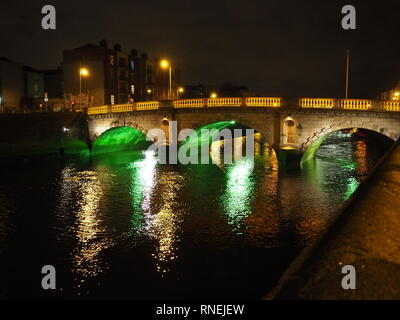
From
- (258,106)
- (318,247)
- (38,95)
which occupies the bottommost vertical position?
(318,247)

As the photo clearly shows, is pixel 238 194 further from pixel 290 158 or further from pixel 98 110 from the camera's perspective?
pixel 98 110

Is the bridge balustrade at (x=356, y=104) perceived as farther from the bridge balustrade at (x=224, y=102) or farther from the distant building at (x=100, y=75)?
the distant building at (x=100, y=75)

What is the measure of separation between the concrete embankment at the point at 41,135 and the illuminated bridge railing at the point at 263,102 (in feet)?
65.8

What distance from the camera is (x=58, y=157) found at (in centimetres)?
4016

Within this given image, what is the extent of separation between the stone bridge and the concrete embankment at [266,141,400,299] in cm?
2122

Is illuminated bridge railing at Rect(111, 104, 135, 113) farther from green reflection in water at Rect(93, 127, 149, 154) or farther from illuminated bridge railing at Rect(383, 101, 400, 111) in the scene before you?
illuminated bridge railing at Rect(383, 101, 400, 111)

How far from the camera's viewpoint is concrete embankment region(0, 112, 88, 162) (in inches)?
1425

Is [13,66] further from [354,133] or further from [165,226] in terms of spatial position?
[354,133]

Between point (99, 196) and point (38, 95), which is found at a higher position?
point (38, 95)

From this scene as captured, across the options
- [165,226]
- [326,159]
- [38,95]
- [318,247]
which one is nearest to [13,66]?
[38,95]

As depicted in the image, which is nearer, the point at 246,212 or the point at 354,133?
the point at 246,212

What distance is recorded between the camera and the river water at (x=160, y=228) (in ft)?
40.4

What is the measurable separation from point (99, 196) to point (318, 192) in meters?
13.4

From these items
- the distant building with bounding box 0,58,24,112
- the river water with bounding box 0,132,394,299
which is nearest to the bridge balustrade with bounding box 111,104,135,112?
the river water with bounding box 0,132,394,299
